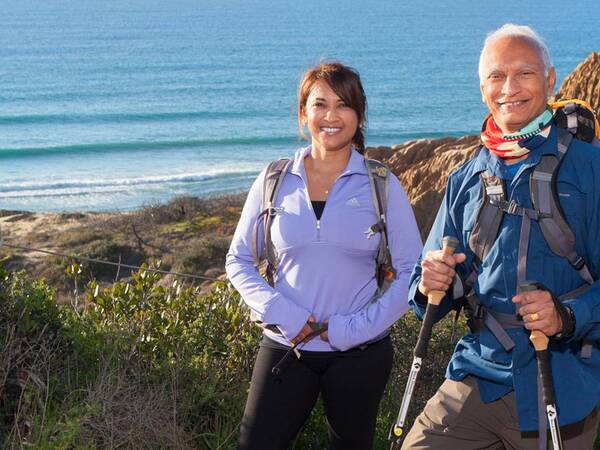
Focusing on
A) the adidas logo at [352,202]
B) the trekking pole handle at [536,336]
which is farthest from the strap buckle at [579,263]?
the adidas logo at [352,202]

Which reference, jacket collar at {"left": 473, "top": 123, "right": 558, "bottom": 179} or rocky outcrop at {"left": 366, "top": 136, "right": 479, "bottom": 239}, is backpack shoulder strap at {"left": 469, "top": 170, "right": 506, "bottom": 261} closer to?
jacket collar at {"left": 473, "top": 123, "right": 558, "bottom": 179}

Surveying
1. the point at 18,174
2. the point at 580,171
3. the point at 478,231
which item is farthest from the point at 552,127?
the point at 18,174

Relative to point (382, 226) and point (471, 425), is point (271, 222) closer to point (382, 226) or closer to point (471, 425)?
point (382, 226)

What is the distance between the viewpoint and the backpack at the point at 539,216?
315 centimetres

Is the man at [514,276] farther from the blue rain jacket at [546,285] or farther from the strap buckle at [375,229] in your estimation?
the strap buckle at [375,229]

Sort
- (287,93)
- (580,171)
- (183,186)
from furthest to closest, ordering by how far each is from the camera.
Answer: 1. (287,93)
2. (183,186)
3. (580,171)

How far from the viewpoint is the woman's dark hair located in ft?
13.6

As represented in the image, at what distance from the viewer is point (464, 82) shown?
6994 cm

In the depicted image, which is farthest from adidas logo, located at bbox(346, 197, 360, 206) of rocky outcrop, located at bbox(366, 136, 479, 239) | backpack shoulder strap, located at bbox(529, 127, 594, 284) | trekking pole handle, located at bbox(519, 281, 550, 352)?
rocky outcrop, located at bbox(366, 136, 479, 239)

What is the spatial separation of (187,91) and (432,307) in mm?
59516

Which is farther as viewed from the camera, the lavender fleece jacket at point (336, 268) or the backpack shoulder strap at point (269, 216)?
the backpack shoulder strap at point (269, 216)

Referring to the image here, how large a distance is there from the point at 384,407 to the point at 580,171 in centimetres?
256

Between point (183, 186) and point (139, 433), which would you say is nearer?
point (139, 433)

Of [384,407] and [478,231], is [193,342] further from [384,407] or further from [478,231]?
[478,231]
